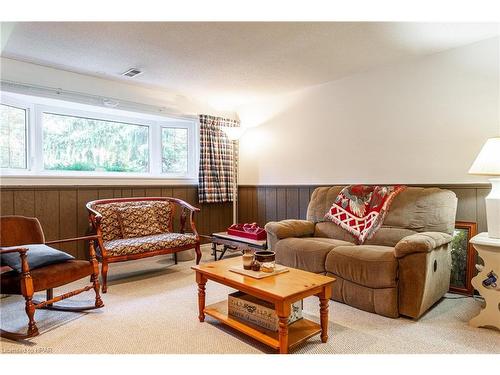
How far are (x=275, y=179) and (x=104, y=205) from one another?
7.20 feet

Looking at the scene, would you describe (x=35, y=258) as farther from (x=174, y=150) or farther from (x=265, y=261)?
(x=174, y=150)

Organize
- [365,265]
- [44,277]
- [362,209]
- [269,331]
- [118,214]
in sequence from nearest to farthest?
[269,331]
[44,277]
[365,265]
[362,209]
[118,214]

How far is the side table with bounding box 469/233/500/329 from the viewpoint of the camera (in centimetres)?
207

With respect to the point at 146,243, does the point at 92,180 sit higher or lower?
higher

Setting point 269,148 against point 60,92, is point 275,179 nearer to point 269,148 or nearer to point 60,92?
point 269,148

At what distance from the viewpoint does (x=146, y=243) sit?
3.06m

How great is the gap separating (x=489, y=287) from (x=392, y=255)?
0.62 m

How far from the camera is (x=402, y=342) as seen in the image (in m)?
1.90

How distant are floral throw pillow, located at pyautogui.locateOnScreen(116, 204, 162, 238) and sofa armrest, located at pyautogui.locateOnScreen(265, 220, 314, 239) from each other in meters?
1.33

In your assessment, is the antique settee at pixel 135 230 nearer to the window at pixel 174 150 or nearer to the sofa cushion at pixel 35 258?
the sofa cushion at pixel 35 258

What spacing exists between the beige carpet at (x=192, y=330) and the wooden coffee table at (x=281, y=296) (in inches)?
3.4

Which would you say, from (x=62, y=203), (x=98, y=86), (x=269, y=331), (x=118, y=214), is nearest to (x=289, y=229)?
(x=269, y=331)

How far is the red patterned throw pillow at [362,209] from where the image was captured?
2.87 metres
